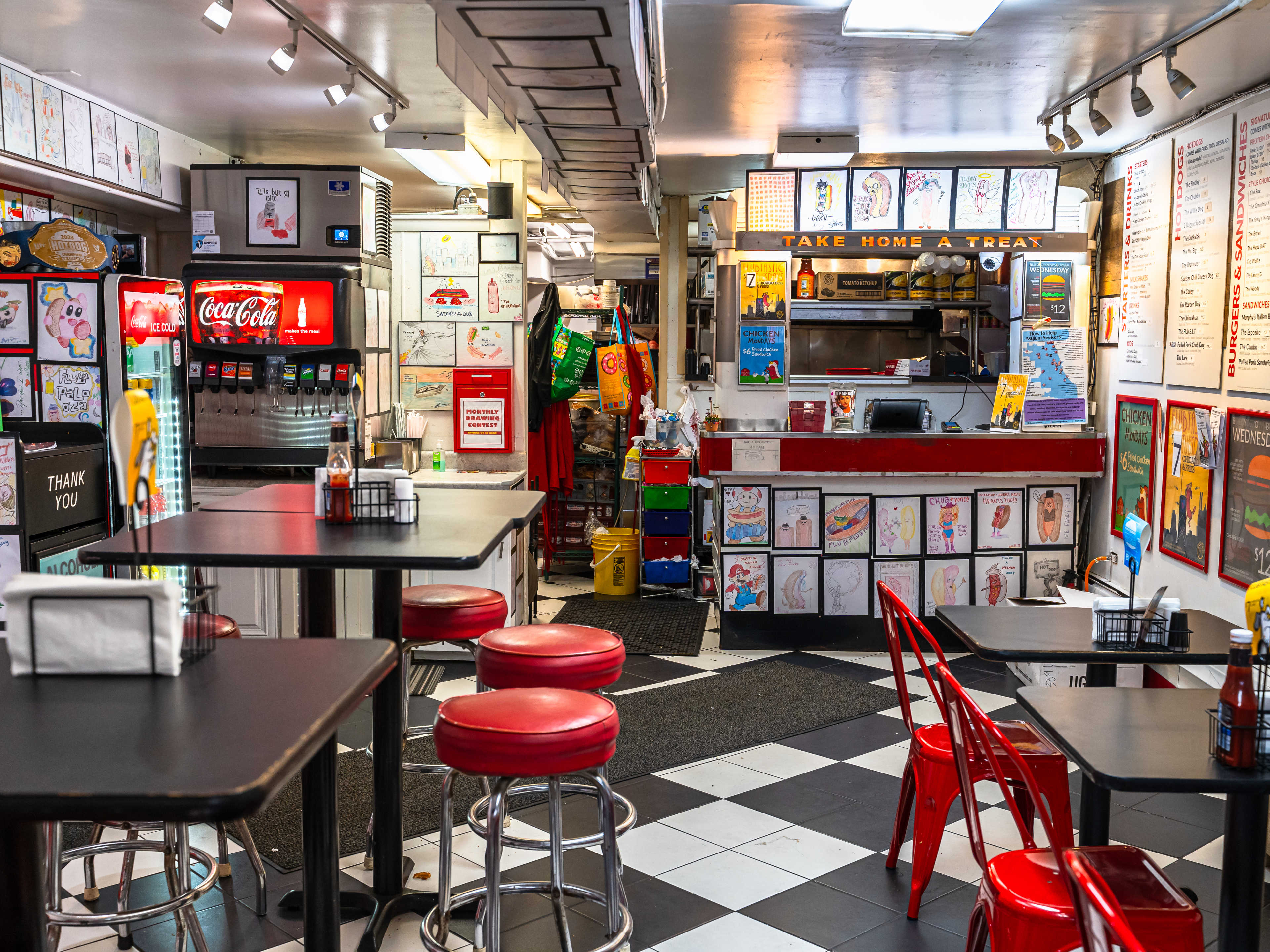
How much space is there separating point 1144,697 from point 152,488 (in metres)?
2.19

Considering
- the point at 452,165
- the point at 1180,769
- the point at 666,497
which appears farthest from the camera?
the point at 666,497

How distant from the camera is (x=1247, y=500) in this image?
5.09 m

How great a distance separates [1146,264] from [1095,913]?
573 cm

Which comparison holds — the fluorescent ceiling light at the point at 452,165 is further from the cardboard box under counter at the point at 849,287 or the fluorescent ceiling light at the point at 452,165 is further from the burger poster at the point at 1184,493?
the burger poster at the point at 1184,493

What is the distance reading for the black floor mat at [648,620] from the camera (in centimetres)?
635

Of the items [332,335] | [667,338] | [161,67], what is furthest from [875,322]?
[161,67]

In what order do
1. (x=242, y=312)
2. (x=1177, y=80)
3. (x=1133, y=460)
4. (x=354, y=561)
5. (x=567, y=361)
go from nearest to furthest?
(x=354, y=561) → (x=1177, y=80) → (x=242, y=312) → (x=1133, y=460) → (x=567, y=361)

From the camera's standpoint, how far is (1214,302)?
547 centimetres

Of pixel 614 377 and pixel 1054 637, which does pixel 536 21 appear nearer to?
pixel 1054 637

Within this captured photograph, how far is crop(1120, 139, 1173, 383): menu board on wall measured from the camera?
20.0ft

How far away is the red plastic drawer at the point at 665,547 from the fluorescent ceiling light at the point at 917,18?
13.5ft

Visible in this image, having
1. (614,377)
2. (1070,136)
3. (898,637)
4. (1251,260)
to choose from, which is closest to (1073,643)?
(898,637)

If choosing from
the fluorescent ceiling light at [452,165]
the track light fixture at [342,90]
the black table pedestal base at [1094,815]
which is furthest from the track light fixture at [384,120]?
the black table pedestal base at [1094,815]

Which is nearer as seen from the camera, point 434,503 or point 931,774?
point 931,774
